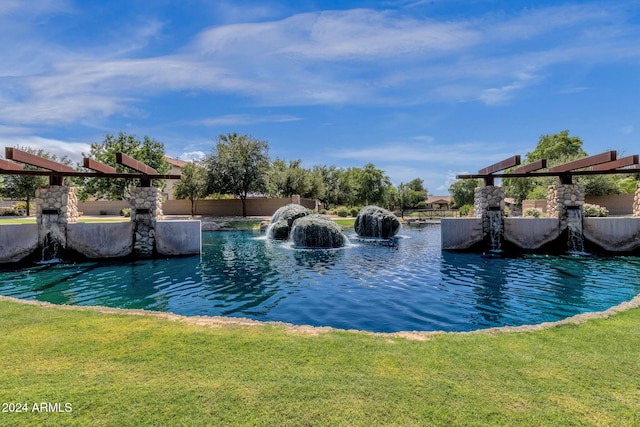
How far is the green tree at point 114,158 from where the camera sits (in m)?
35.1

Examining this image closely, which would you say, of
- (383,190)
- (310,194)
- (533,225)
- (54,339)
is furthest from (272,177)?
(54,339)

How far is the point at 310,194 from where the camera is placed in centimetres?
5053

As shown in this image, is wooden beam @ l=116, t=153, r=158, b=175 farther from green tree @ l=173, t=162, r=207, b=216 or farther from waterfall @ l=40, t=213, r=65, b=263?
green tree @ l=173, t=162, r=207, b=216

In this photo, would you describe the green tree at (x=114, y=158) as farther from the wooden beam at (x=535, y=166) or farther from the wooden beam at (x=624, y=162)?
the wooden beam at (x=624, y=162)

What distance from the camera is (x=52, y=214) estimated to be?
14.3 meters

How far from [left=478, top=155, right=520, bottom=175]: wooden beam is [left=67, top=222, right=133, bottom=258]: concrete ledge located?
16.7 m

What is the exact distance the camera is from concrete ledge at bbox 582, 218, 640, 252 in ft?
53.0

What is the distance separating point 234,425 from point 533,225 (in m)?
17.9

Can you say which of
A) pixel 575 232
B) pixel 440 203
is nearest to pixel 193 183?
pixel 575 232

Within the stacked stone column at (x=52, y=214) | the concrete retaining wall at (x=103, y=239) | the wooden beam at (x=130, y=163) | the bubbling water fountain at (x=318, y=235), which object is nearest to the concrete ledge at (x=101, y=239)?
the concrete retaining wall at (x=103, y=239)

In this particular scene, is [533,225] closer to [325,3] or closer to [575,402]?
[325,3]

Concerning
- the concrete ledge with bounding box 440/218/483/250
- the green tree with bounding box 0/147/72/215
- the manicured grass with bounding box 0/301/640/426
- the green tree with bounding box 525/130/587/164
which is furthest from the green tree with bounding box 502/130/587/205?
the green tree with bounding box 0/147/72/215

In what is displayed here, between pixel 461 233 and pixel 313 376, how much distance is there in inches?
595

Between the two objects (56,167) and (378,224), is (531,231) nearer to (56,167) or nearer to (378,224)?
(378,224)
